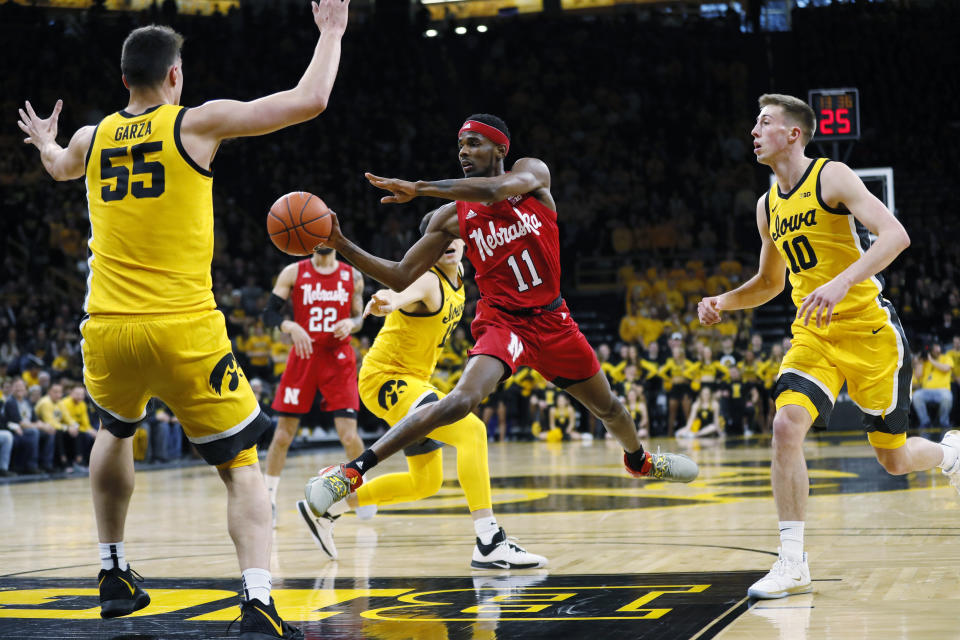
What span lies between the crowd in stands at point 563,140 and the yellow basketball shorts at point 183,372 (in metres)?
15.1

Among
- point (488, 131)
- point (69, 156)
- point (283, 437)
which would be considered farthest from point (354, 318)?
point (69, 156)

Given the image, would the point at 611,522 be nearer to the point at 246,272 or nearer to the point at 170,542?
the point at 170,542

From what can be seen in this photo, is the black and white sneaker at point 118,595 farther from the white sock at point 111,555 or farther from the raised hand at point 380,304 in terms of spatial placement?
the raised hand at point 380,304

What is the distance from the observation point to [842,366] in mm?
5129

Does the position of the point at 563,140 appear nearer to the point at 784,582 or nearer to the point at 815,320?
the point at 815,320

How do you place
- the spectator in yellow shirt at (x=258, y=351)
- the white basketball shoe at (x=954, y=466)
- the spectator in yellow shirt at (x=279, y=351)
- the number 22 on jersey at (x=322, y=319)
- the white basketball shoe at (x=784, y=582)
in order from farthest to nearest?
the spectator in yellow shirt at (x=258, y=351), the spectator in yellow shirt at (x=279, y=351), the number 22 on jersey at (x=322, y=319), the white basketball shoe at (x=954, y=466), the white basketball shoe at (x=784, y=582)

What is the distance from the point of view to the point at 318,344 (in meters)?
8.53

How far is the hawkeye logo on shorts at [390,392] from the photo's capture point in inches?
265

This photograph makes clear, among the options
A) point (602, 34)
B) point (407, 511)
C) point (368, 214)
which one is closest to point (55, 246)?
point (368, 214)

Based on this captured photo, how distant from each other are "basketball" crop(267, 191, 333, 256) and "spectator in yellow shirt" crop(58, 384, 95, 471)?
10557 mm

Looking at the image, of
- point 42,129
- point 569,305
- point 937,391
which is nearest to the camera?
point 42,129

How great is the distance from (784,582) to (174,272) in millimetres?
2785

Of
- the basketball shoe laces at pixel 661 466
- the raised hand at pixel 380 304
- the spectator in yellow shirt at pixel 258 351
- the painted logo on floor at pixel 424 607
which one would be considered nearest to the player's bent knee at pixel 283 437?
the raised hand at pixel 380 304

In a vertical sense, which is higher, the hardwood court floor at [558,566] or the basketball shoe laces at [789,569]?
the basketball shoe laces at [789,569]
